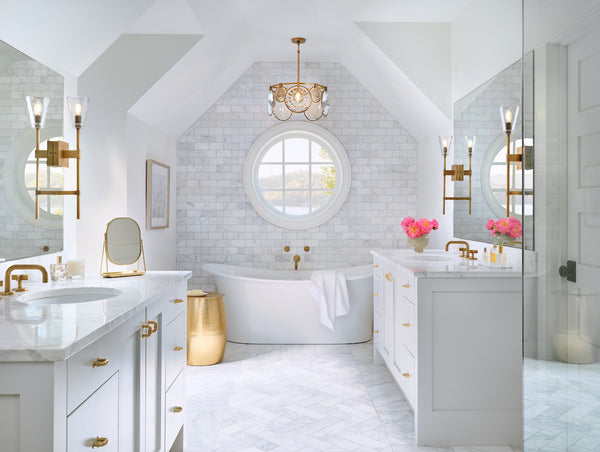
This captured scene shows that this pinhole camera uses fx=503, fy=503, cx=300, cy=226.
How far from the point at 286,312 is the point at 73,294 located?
2938 millimetres

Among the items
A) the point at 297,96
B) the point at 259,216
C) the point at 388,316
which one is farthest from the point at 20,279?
the point at 259,216

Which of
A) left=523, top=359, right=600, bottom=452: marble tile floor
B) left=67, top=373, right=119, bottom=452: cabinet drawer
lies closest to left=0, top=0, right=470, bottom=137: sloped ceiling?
left=67, top=373, right=119, bottom=452: cabinet drawer

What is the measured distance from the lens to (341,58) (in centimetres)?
543

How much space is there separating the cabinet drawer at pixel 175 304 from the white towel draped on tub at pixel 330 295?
2.19m

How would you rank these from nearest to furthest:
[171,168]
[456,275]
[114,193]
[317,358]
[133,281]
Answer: [133,281], [456,275], [114,193], [317,358], [171,168]

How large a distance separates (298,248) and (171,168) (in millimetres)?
1627

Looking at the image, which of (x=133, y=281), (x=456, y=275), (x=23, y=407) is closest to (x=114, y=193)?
(x=133, y=281)

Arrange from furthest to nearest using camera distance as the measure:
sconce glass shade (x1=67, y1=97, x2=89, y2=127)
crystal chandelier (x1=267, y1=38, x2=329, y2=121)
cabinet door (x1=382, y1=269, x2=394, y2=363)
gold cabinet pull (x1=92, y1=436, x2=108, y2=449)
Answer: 1. crystal chandelier (x1=267, y1=38, x2=329, y2=121)
2. cabinet door (x1=382, y1=269, x2=394, y2=363)
3. sconce glass shade (x1=67, y1=97, x2=89, y2=127)
4. gold cabinet pull (x1=92, y1=436, x2=108, y2=449)

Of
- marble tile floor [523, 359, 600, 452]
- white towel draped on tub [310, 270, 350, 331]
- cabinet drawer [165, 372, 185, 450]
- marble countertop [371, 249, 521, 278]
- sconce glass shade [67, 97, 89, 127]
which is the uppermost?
sconce glass shade [67, 97, 89, 127]

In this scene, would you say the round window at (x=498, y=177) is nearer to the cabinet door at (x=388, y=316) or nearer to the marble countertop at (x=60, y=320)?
the cabinet door at (x=388, y=316)

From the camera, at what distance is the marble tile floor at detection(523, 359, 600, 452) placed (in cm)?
105

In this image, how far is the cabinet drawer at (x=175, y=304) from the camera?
2.29 m

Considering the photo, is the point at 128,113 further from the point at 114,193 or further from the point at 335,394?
the point at 335,394

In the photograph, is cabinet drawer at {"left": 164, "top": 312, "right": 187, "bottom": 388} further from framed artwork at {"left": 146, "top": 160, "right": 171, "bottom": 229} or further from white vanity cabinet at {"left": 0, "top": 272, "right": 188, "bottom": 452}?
framed artwork at {"left": 146, "top": 160, "right": 171, "bottom": 229}
